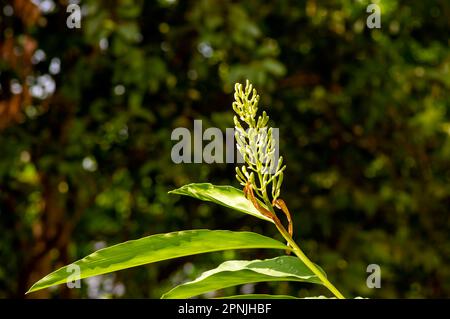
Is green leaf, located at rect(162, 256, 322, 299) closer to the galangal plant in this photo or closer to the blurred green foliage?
the galangal plant

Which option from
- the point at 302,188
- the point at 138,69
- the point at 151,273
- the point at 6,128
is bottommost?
the point at 151,273

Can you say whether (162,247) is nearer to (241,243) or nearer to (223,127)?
(241,243)

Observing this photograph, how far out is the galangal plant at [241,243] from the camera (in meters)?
0.65

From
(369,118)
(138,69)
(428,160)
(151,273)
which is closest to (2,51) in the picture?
(138,69)

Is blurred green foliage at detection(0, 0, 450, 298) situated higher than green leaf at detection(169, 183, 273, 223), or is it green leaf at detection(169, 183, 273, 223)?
blurred green foliage at detection(0, 0, 450, 298)

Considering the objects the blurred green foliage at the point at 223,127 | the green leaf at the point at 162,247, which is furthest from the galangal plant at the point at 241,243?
the blurred green foliage at the point at 223,127

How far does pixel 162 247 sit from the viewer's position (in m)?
0.67

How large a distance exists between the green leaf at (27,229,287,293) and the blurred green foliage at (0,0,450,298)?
2.47 meters

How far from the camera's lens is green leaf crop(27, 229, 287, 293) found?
25.5 inches

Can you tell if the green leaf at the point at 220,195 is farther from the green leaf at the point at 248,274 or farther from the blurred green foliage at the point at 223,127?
the blurred green foliage at the point at 223,127

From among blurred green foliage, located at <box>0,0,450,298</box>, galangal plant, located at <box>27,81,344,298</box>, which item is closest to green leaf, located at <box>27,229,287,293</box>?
galangal plant, located at <box>27,81,344,298</box>
